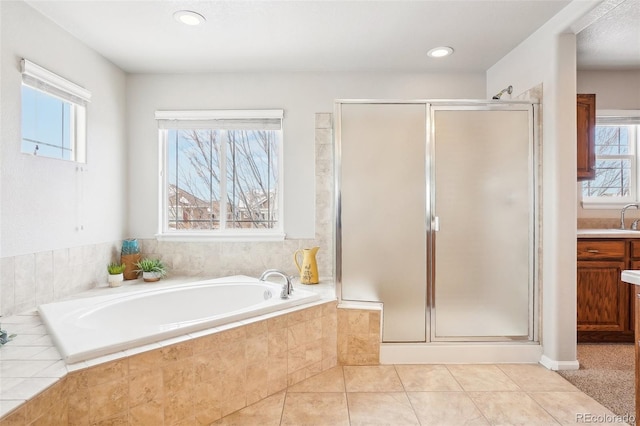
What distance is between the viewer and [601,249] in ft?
8.92

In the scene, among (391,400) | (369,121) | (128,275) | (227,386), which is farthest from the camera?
(128,275)

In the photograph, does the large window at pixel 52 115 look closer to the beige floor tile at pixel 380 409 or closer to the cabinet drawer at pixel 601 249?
the beige floor tile at pixel 380 409

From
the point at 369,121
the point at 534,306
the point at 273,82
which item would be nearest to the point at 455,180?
the point at 369,121

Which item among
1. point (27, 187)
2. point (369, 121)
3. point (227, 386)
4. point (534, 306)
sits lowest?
point (227, 386)

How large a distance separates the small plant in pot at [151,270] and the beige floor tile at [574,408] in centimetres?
289

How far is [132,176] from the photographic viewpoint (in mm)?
3137

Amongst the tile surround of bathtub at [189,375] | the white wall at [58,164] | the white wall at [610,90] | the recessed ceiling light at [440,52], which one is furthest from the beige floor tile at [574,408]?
the white wall at [58,164]

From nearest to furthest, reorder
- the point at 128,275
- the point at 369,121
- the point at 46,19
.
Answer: the point at 46,19
the point at 369,121
the point at 128,275

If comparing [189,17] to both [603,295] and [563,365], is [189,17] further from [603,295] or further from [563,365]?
[603,295]

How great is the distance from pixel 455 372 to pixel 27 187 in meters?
3.03

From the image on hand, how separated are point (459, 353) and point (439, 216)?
40.0 inches

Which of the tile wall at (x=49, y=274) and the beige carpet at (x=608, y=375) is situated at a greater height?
the tile wall at (x=49, y=274)

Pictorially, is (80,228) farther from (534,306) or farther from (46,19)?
(534,306)

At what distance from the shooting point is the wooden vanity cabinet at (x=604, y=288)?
2.71m
